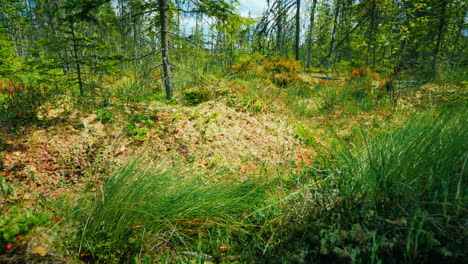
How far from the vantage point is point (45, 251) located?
3.53 feet

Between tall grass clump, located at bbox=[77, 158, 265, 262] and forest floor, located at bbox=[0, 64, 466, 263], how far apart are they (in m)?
0.17

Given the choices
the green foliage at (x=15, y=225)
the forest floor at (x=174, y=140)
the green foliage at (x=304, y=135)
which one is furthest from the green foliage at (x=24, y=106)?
the green foliage at (x=304, y=135)

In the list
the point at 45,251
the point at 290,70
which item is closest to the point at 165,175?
the point at 45,251

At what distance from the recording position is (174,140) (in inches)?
155

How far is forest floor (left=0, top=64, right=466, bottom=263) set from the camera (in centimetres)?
281

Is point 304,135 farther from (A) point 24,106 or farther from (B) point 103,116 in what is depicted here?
(A) point 24,106

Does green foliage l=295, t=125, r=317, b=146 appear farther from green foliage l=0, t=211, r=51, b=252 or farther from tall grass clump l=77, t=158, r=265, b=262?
green foliage l=0, t=211, r=51, b=252

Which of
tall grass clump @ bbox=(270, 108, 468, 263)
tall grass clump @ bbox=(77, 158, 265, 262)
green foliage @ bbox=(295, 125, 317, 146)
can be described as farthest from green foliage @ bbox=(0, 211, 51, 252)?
green foliage @ bbox=(295, 125, 317, 146)

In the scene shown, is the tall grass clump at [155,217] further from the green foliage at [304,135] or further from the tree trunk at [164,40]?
the tree trunk at [164,40]

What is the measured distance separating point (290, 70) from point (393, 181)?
8249mm

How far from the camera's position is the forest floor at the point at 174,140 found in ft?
9.23

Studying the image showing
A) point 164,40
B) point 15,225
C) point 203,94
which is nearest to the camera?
point 15,225

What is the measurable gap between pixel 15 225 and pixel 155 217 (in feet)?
2.86

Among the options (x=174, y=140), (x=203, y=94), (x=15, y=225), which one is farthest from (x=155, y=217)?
(x=203, y=94)
